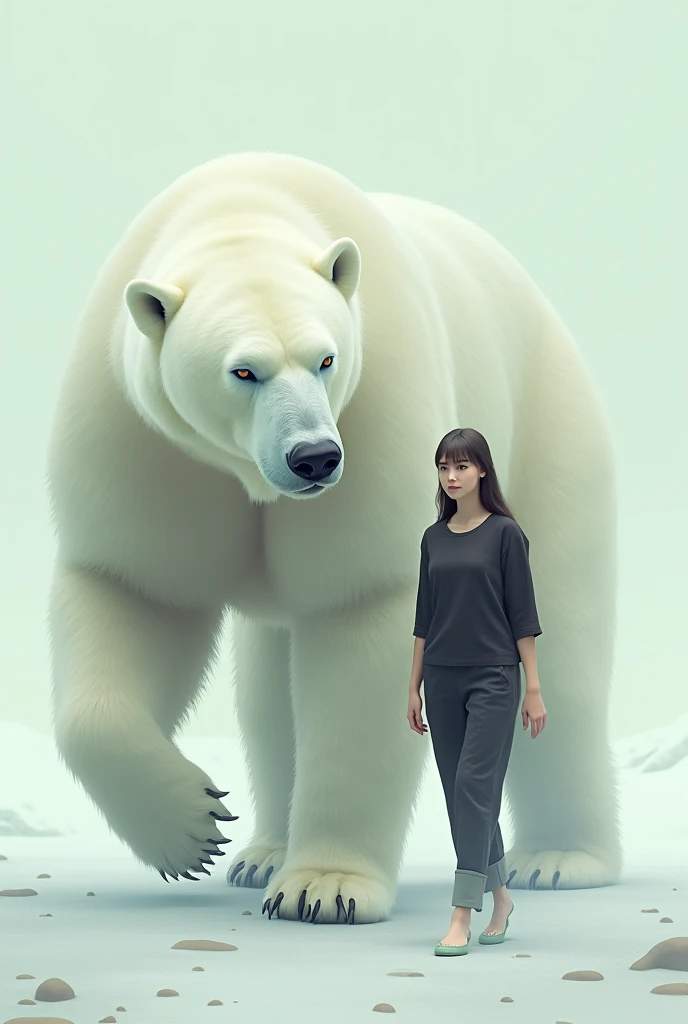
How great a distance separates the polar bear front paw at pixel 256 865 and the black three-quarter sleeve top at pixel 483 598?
203 cm

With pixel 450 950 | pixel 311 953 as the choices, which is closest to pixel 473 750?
pixel 450 950

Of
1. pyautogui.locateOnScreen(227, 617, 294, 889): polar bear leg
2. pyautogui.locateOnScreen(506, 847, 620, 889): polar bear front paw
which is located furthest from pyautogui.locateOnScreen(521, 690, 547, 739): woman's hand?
pyautogui.locateOnScreen(227, 617, 294, 889): polar bear leg

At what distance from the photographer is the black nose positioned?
4.13 metres

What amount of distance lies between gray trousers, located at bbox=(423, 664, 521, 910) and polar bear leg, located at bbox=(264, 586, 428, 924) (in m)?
0.68

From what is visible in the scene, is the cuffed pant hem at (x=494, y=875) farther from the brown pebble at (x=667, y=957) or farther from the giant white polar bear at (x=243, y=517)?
the giant white polar bear at (x=243, y=517)

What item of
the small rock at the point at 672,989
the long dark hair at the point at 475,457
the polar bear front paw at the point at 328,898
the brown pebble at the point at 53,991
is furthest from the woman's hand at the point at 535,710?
the brown pebble at the point at 53,991

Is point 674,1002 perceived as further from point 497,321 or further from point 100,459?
point 497,321

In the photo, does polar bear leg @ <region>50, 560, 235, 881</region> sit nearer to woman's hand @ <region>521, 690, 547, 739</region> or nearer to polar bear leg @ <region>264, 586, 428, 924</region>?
polar bear leg @ <region>264, 586, 428, 924</region>

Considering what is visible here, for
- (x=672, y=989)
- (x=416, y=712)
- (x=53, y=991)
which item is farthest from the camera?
(x=416, y=712)

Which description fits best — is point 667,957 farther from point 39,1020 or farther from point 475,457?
point 39,1020

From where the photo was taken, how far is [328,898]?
4.78 m

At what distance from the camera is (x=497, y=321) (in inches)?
239

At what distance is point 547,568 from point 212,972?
2.44m

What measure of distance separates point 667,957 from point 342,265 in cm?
196
